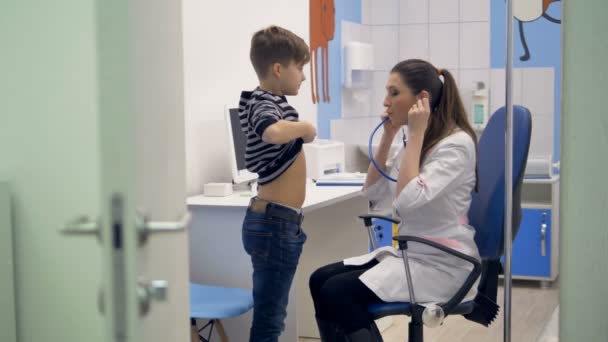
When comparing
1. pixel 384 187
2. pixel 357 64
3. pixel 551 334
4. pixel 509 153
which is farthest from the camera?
pixel 357 64

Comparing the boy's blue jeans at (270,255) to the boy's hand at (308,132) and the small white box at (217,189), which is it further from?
the small white box at (217,189)

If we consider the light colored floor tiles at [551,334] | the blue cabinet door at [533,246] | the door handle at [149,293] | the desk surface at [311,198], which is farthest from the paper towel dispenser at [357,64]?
the door handle at [149,293]

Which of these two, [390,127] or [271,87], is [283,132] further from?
[390,127]

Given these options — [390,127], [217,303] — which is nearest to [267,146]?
[390,127]

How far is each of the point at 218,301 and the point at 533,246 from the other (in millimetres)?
2477

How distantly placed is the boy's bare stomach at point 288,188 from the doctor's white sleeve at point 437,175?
30 cm

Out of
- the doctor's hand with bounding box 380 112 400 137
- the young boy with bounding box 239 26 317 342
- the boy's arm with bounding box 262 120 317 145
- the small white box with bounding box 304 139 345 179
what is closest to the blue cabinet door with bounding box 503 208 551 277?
the small white box with bounding box 304 139 345 179

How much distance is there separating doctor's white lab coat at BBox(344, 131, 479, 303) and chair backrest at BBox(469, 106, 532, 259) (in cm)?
5

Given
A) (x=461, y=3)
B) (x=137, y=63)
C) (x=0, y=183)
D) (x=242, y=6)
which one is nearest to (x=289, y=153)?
(x=0, y=183)

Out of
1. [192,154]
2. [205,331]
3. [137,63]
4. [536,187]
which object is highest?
[137,63]

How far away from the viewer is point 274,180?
90.7 inches

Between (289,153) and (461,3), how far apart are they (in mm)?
3198

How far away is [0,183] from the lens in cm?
187

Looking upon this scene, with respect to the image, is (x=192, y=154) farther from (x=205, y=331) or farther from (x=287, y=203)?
(x=287, y=203)
